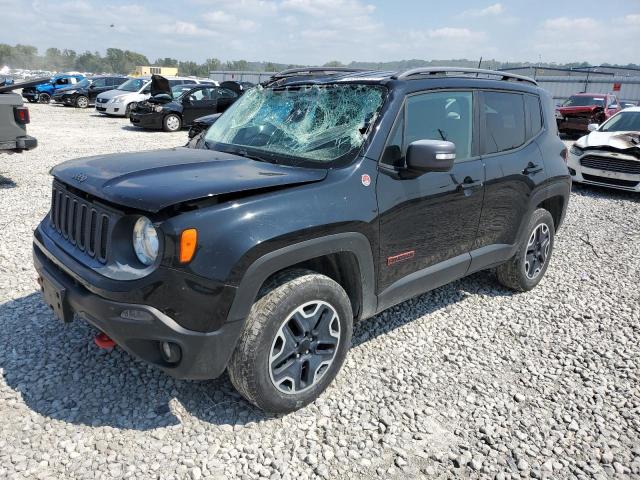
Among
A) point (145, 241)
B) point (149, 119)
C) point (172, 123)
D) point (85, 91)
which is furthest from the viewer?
point (85, 91)

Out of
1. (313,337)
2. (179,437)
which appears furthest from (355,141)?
(179,437)

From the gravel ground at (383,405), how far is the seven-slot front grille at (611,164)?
17.7 ft

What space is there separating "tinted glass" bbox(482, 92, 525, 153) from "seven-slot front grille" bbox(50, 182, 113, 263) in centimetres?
273

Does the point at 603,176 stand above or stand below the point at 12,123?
below

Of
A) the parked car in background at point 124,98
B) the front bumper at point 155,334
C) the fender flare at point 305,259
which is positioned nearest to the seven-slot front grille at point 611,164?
the fender flare at point 305,259

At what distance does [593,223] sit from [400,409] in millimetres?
5899

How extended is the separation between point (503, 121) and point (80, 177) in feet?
10.3

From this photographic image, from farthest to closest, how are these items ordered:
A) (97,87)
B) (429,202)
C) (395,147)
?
(97,87) → (429,202) → (395,147)

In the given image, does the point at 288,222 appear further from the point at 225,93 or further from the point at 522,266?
the point at 225,93

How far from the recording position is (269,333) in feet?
8.34

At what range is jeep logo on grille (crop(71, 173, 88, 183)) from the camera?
2.76 meters

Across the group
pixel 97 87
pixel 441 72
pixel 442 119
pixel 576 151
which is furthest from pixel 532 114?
pixel 97 87

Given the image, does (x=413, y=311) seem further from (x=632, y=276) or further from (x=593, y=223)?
(x=593, y=223)

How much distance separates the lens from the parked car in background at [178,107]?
1597 centimetres
